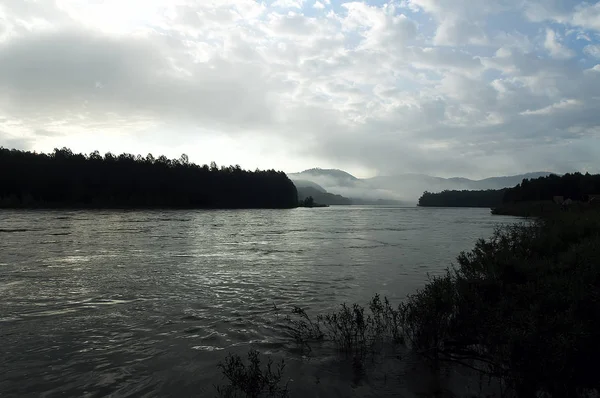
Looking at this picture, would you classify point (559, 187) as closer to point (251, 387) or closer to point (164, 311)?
point (164, 311)

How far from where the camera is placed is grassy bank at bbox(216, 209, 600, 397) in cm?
595

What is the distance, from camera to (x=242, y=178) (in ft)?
624

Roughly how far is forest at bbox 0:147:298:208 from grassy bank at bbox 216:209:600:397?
121 metres

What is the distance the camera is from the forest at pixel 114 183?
109688 millimetres

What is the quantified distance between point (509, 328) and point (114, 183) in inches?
5528

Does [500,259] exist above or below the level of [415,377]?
above

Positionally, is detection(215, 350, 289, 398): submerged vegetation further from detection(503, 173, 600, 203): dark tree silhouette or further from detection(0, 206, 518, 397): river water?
detection(503, 173, 600, 203): dark tree silhouette

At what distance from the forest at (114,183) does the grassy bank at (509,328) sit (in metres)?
121

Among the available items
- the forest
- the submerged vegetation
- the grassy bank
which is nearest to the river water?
the submerged vegetation

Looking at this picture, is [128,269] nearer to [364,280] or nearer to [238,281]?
[238,281]

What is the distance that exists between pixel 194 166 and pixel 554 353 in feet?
616

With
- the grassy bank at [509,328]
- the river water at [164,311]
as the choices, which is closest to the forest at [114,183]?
the river water at [164,311]

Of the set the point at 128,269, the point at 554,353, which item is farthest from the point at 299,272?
the point at 554,353

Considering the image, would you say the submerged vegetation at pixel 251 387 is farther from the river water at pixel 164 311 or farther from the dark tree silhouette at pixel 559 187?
the dark tree silhouette at pixel 559 187
